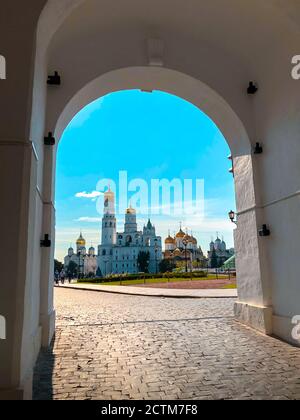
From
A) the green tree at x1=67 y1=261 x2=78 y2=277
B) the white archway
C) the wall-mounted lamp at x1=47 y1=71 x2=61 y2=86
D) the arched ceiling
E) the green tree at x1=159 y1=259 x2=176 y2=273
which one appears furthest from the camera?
the green tree at x1=67 y1=261 x2=78 y2=277

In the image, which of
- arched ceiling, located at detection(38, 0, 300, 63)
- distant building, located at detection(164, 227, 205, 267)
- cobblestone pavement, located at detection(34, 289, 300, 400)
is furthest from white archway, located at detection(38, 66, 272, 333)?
distant building, located at detection(164, 227, 205, 267)

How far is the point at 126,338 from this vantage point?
6.30 metres

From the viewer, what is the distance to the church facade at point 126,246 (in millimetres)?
81688

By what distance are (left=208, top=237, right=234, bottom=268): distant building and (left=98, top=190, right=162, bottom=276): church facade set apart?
1587cm

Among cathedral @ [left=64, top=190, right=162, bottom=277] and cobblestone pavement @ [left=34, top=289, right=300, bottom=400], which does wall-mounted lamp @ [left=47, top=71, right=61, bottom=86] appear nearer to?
cobblestone pavement @ [left=34, top=289, right=300, bottom=400]

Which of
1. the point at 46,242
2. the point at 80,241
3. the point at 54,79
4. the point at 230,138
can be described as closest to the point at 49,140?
the point at 54,79

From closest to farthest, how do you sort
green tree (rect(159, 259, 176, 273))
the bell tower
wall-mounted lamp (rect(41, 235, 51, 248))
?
wall-mounted lamp (rect(41, 235, 51, 248)) < green tree (rect(159, 259, 176, 273)) < the bell tower

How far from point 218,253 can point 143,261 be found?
99.8 ft

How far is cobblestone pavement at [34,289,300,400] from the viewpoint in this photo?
3652 millimetres

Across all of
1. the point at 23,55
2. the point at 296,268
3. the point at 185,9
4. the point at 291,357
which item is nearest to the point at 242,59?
the point at 185,9

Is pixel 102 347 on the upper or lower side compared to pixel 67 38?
lower
